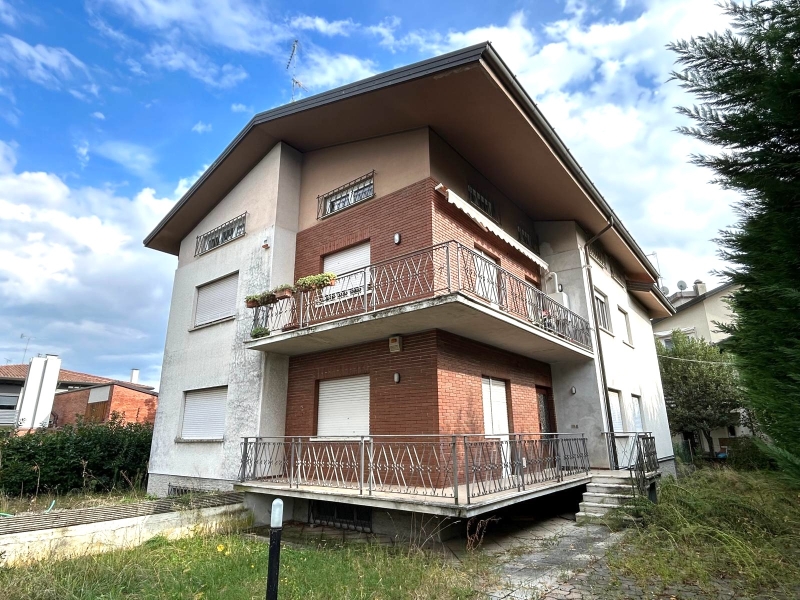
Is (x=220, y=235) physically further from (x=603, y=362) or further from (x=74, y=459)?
(x=603, y=362)

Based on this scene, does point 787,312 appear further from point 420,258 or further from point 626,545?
point 420,258

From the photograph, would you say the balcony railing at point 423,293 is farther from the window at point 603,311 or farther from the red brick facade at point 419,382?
the window at point 603,311

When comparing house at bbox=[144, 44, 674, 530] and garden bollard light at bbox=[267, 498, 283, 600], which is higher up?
house at bbox=[144, 44, 674, 530]

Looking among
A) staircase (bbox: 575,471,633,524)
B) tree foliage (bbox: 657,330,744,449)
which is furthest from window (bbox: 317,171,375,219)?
tree foliage (bbox: 657,330,744,449)

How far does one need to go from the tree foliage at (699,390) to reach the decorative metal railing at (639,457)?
1533 centimetres

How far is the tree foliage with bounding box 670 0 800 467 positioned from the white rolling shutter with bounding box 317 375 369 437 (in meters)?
8.89

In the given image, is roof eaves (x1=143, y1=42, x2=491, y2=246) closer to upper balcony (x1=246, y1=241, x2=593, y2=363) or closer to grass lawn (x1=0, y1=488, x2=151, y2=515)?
upper balcony (x1=246, y1=241, x2=593, y2=363)

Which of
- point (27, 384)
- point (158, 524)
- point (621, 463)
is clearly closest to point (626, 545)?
point (621, 463)

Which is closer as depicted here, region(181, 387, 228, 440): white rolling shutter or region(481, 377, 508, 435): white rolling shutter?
region(481, 377, 508, 435): white rolling shutter

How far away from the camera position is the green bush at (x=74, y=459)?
48.6 feet

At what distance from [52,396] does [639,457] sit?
30.0 meters

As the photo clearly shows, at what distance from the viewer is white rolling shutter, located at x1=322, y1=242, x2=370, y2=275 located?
41.0 ft

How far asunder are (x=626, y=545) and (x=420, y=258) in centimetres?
723

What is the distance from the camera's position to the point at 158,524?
29.8 ft
